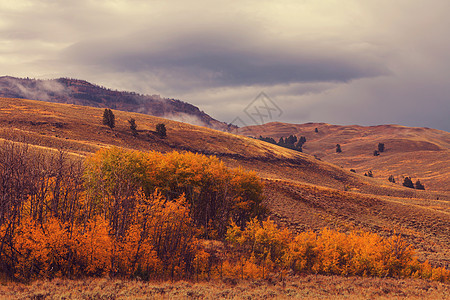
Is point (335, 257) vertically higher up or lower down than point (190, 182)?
lower down

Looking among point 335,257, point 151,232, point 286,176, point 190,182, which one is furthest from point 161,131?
point 335,257

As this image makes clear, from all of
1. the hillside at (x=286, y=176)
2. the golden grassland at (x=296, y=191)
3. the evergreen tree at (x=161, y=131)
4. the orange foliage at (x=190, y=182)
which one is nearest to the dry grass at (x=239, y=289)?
the golden grassland at (x=296, y=191)

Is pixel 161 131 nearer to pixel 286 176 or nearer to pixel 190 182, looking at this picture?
pixel 286 176

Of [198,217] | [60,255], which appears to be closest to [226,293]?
[60,255]

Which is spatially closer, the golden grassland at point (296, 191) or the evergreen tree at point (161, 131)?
the golden grassland at point (296, 191)

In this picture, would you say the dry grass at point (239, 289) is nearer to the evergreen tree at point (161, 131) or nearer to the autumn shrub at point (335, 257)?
the autumn shrub at point (335, 257)

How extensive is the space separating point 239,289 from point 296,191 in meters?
62.8

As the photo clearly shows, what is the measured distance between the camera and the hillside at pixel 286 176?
6831cm

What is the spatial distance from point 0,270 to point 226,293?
19.2 meters

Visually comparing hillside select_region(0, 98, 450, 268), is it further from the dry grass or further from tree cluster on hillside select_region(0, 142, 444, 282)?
the dry grass

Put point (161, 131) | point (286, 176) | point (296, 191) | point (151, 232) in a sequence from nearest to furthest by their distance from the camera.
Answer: point (151, 232)
point (296, 191)
point (286, 176)
point (161, 131)

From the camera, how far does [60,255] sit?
1007 inches

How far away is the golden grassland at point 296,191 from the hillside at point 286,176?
0.25 metres

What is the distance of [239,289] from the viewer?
1014 inches
